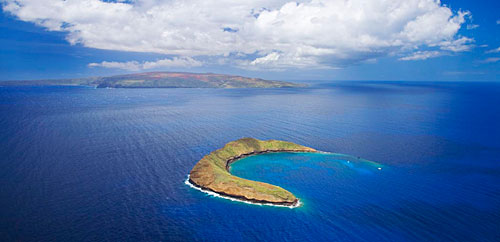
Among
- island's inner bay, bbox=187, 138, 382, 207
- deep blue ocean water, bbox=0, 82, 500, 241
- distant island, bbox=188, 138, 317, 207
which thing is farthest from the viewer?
island's inner bay, bbox=187, 138, 382, 207

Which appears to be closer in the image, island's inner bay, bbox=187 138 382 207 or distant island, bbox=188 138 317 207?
distant island, bbox=188 138 317 207

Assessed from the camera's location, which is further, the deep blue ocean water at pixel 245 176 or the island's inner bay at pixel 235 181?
the island's inner bay at pixel 235 181

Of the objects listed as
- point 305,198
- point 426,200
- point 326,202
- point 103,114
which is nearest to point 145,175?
point 305,198

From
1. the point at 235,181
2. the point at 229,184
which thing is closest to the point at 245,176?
the point at 235,181

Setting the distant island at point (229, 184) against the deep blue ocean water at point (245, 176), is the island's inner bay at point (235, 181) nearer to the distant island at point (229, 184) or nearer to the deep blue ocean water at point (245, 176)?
the distant island at point (229, 184)

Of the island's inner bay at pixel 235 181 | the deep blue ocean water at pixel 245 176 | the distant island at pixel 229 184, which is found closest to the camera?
the deep blue ocean water at pixel 245 176

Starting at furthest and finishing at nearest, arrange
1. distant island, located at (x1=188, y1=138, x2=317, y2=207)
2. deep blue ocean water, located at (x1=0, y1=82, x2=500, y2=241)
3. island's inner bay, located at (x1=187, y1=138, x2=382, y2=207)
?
island's inner bay, located at (x1=187, y1=138, x2=382, y2=207)
distant island, located at (x1=188, y1=138, x2=317, y2=207)
deep blue ocean water, located at (x1=0, y1=82, x2=500, y2=241)

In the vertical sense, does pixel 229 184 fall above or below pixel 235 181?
below

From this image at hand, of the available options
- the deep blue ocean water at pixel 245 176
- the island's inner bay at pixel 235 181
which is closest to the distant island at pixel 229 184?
the island's inner bay at pixel 235 181

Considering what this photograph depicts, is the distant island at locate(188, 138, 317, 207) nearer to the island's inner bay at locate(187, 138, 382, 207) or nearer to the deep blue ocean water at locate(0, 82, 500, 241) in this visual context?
the island's inner bay at locate(187, 138, 382, 207)

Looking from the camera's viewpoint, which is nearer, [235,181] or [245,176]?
[235,181]

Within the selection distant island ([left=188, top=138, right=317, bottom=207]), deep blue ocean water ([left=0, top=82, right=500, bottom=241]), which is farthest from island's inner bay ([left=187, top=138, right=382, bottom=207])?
deep blue ocean water ([left=0, top=82, right=500, bottom=241])

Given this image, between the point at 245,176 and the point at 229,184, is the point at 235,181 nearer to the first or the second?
the point at 229,184

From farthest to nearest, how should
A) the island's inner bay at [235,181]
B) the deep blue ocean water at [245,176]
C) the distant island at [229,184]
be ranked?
the island's inner bay at [235,181]
the distant island at [229,184]
the deep blue ocean water at [245,176]
